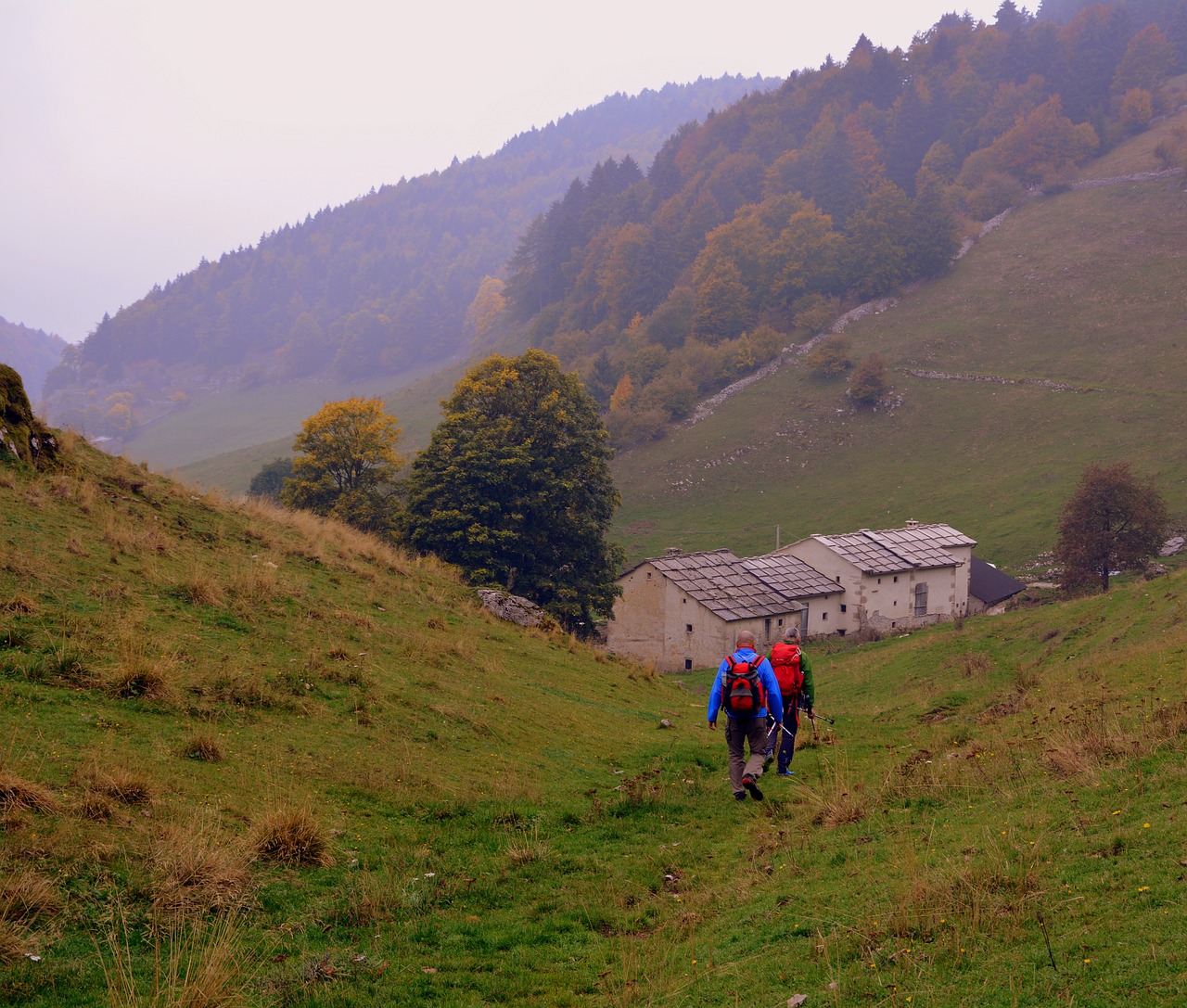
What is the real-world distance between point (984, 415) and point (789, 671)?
76609mm

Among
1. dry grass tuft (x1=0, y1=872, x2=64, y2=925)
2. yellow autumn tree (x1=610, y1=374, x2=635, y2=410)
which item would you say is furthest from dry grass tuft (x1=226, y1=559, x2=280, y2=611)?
yellow autumn tree (x1=610, y1=374, x2=635, y2=410)

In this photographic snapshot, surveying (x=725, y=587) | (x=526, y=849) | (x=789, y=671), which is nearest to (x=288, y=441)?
(x=725, y=587)

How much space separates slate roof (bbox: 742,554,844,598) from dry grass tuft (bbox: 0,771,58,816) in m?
42.9

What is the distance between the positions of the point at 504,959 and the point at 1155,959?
4.88 metres

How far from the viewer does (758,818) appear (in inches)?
453

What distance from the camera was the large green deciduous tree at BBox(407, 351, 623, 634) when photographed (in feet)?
120

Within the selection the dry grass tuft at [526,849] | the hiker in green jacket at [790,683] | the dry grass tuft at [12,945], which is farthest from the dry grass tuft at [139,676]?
the hiker in green jacket at [790,683]

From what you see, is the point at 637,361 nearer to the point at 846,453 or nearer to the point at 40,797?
the point at 846,453

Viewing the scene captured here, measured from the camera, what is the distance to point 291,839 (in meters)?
8.18

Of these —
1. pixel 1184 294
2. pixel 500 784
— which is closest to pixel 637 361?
pixel 1184 294

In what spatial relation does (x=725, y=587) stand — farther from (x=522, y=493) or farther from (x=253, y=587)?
(x=253, y=587)

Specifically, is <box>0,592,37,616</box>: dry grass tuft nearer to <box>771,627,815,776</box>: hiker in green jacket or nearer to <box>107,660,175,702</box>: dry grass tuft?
<box>107,660,175,702</box>: dry grass tuft

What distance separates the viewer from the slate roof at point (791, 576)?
1887 inches

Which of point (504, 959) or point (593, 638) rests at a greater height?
point (504, 959)
